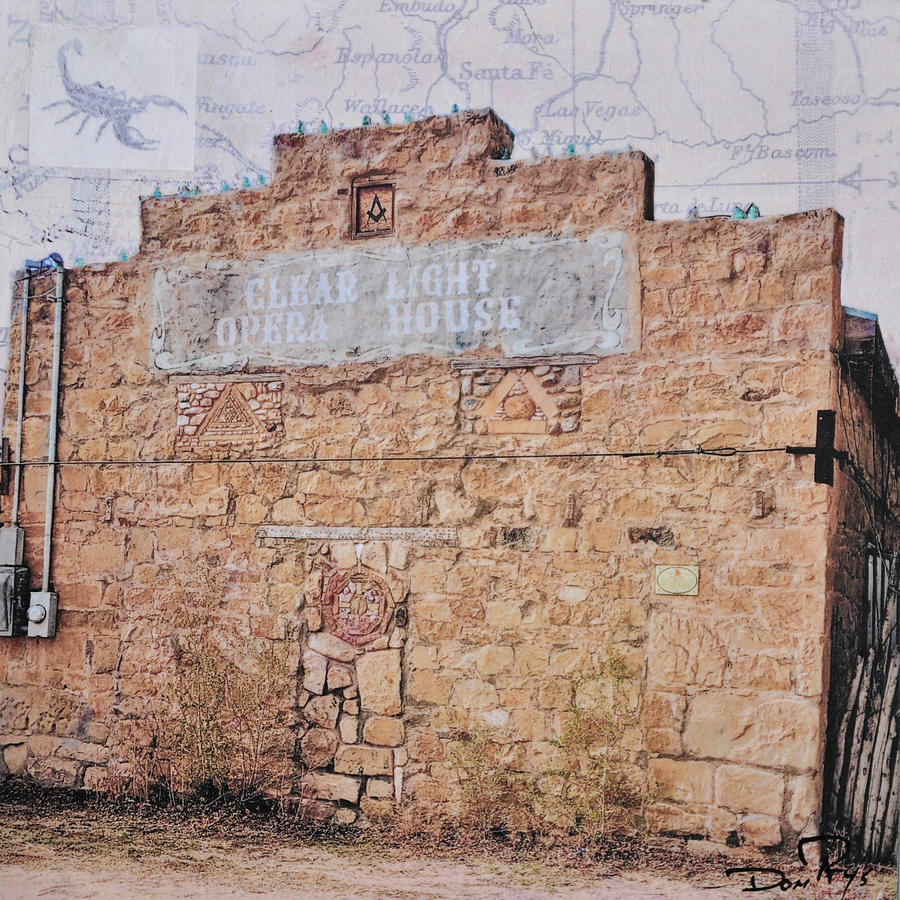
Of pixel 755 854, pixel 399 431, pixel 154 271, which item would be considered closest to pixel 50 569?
pixel 154 271

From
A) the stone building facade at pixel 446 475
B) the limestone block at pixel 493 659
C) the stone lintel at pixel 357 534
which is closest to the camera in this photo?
the stone building facade at pixel 446 475

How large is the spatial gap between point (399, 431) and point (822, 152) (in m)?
1.82

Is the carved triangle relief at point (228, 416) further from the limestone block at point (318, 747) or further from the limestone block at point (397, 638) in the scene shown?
the limestone block at point (318, 747)

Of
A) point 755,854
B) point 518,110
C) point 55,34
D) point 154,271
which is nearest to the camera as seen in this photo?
point 755,854

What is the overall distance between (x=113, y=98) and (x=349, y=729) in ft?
8.61

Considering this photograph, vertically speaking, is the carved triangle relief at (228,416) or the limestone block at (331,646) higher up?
the carved triangle relief at (228,416)

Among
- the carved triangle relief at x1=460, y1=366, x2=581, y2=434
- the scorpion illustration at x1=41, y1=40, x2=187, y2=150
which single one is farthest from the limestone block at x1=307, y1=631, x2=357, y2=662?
the scorpion illustration at x1=41, y1=40, x2=187, y2=150

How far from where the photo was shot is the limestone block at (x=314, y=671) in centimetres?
440

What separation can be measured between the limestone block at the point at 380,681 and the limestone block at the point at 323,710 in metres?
0.12

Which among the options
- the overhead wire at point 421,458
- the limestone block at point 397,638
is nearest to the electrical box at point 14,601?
the overhead wire at point 421,458

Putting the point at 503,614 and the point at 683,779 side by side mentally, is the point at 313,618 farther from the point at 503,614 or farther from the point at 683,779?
the point at 683,779

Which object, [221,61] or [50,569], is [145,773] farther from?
[221,61]

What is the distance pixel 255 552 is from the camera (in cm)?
451
